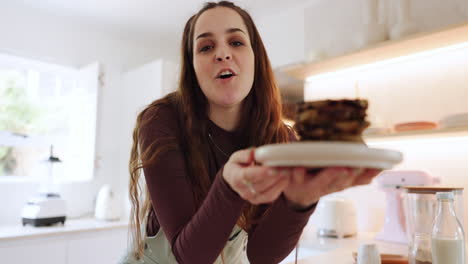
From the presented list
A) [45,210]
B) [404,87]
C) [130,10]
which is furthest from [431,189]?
[130,10]

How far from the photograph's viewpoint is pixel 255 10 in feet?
9.40

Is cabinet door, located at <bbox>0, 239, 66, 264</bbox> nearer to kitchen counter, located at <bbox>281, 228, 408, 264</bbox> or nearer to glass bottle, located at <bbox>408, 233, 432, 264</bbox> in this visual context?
kitchen counter, located at <bbox>281, 228, 408, 264</bbox>

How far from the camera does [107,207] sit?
270 cm

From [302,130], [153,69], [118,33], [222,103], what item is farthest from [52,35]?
[302,130]

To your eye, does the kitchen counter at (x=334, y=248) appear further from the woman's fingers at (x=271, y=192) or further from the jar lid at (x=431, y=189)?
the woman's fingers at (x=271, y=192)

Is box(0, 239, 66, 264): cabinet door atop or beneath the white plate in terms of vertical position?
beneath

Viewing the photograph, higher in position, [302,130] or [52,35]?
[52,35]

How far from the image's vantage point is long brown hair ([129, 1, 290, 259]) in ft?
2.86

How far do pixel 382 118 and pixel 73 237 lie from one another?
2145 mm

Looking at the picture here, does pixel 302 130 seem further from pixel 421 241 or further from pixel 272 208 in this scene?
pixel 421 241

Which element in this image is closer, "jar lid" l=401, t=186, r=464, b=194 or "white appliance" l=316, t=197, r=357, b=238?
"jar lid" l=401, t=186, r=464, b=194

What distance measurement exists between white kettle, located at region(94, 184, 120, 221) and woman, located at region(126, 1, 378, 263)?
186 centimetres

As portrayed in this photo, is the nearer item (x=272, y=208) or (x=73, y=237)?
(x=272, y=208)

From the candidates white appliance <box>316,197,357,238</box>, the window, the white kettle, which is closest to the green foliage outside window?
the window
